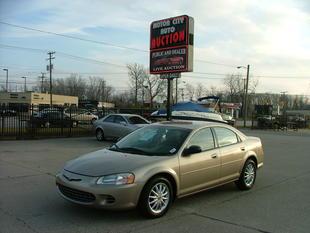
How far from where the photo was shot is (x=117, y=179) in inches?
223

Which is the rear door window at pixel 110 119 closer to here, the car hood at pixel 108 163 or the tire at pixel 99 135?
the tire at pixel 99 135

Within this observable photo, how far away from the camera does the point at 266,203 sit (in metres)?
7.08

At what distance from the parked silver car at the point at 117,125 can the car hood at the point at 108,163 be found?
11.9 metres

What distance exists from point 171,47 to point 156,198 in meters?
12.8

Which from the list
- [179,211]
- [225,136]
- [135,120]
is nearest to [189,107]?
[135,120]

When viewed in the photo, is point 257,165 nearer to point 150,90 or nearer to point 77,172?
point 77,172

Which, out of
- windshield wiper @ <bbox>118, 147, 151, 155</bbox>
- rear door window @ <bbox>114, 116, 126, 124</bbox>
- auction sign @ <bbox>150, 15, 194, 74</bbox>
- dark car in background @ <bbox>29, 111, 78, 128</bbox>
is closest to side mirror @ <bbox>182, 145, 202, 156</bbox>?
windshield wiper @ <bbox>118, 147, 151, 155</bbox>

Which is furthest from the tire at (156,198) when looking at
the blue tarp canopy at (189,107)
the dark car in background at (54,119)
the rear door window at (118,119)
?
the blue tarp canopy at (189,107)

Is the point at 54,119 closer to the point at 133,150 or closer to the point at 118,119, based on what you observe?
the point at 118,119

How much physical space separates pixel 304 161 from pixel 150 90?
270ft

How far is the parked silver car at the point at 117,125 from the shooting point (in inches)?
731

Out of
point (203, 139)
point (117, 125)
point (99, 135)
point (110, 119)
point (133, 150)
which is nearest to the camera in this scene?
point (133, 150)

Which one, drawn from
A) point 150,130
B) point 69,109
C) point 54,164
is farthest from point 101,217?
point 69,109

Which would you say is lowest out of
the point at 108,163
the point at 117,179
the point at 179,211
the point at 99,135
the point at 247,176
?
the point at 99,135
